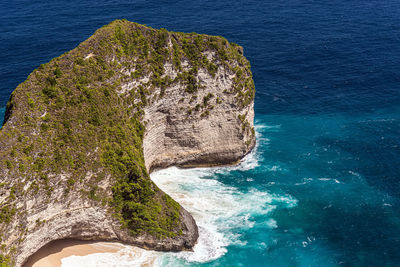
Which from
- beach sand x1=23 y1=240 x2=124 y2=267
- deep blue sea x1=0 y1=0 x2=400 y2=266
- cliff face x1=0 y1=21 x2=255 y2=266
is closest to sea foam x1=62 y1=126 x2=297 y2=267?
deep blue sea x1=0 y1=0 x2=400 y2=266

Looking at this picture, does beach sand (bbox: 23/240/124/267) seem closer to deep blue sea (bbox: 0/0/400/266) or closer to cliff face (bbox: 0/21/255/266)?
cliff face (bbox: 0/21/255/266)

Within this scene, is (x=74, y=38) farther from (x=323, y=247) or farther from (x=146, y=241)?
(x=323, y=247)

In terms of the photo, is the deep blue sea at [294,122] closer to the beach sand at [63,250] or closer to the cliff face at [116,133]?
the cliff face at [116,133]

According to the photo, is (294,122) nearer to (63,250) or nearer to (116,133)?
(116,133)

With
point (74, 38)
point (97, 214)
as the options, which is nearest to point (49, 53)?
point (74, 38)

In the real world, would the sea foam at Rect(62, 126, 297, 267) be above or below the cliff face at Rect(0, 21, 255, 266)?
below

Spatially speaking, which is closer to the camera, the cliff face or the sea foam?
the cliff face
